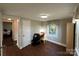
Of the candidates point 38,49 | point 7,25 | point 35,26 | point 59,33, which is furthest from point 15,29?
point 59,33

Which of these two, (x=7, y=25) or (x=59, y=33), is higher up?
(x=7, y=25)

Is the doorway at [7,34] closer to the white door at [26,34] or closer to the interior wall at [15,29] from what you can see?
the interior wall at [15,29]

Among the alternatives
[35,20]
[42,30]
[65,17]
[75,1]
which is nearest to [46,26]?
[42,30]

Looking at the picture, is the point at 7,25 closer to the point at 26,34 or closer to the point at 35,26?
the point at 26,34

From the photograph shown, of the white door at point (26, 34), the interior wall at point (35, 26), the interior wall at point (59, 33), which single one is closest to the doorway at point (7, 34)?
the white door at point (26, 34)

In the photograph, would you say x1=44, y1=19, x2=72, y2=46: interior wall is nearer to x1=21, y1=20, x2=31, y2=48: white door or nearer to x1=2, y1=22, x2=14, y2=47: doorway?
x1=21, y1=20, x2=31, y2=48: white door

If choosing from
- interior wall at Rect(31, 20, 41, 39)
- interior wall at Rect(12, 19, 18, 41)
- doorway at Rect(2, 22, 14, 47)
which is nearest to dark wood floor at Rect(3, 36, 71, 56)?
doorway at Rect(2, 22, 14, 47)

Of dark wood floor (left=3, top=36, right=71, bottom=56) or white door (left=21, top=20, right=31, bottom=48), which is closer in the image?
dark wood floor (left=3, top=36, right=71, bottom=56)

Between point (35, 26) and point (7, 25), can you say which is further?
point (35, 26)

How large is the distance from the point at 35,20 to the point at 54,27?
1.21ft

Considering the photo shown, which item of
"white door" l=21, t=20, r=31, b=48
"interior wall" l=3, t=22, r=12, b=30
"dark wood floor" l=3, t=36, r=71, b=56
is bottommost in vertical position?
"dark wood floor" l=3, t=36, r=71, b=56

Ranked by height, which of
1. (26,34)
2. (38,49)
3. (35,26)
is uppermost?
(35,26)

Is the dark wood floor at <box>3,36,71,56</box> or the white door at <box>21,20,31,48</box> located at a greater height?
the white door at <box>21,20,31,48</box>

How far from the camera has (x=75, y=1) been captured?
→ 859 mm
